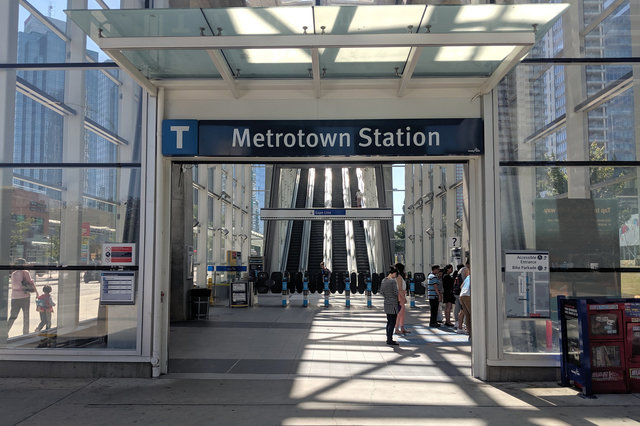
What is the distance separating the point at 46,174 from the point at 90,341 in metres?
2.25

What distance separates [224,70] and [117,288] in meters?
3.04

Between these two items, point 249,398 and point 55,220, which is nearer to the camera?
point 249,398

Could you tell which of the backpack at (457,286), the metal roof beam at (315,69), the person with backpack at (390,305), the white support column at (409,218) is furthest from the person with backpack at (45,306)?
the white support column at (409,218)

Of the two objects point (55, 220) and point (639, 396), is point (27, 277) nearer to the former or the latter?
point (55, 220)

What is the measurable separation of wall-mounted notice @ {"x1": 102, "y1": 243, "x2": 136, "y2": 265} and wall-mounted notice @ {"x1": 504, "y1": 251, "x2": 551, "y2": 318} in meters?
4.74

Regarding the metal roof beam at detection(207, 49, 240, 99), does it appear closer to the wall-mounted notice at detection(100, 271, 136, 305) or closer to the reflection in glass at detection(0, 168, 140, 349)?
the reflection in glass at detection(0, 168, 140, 349)

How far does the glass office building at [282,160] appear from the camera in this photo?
6.78m

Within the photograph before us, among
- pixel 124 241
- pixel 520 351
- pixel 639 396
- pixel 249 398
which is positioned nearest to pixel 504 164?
pixel 520 351

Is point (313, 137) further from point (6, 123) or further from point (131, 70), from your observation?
point (6, 123)

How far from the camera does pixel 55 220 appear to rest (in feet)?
22.9

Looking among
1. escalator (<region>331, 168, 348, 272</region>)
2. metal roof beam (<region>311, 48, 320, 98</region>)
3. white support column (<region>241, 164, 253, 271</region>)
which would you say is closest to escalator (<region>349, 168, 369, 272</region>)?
escalator (<region>331, 168, 348, 272</region>)

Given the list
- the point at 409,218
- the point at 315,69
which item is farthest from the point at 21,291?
the point at 409,218

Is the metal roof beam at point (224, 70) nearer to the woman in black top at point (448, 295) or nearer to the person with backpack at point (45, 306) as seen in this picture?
the person with backpack at point (45, 306)

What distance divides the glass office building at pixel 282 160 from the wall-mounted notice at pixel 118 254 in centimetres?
3
